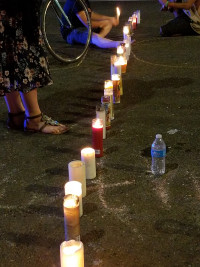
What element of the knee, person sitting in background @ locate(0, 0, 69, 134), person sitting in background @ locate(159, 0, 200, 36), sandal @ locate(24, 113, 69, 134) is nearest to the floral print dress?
person sitting in background @ locate(0, 0, 69, 134)

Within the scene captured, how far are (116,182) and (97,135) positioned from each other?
1.53ft

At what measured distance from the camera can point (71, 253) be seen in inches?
81.4

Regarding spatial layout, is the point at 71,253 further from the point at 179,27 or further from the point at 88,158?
the point at 179,27

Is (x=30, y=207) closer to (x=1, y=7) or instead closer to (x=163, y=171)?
(x=163, y=171)

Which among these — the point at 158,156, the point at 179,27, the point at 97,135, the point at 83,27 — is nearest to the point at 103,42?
the point at 83,27

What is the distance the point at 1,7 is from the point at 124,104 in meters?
1.90

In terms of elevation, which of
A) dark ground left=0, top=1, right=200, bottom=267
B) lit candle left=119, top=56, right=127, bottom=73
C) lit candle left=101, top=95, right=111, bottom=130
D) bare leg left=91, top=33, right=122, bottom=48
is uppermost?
bare leg left=91, top=33, right=122, bottom=48

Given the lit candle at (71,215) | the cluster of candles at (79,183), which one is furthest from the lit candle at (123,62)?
the lit candle at (71,215)

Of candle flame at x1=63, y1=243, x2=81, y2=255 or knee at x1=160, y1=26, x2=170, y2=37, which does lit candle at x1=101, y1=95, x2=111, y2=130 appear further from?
knee at x1=160, y1=26, x2=170, y2=37

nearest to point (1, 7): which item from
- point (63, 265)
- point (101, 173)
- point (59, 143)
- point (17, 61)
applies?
A: point (17, 61)

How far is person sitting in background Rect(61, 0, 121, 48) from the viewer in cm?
729

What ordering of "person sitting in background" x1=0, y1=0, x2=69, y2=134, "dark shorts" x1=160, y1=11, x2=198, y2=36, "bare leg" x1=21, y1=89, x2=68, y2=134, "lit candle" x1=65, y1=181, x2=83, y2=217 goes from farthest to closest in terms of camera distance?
"dark shorts" x1=160, y1=11, x2=198, y2=36
"bare leg" x1=21, y1=89, x2=68, y2=134
"person sitting in background" x1=0, y1=0, x2=69, y2=134
"lit candle" x1=65, y1=181, x2=83, y2=217

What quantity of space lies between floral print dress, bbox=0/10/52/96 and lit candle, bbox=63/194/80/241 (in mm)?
1575

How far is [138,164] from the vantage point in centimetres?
355
